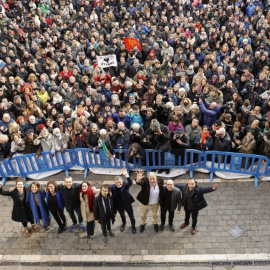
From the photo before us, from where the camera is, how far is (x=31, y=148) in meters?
9.21

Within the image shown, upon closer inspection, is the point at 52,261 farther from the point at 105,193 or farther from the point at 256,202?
the point at 256,202

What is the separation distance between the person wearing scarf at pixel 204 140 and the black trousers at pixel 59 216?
4.18 metres

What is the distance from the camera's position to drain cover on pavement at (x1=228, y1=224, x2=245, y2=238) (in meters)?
7.44

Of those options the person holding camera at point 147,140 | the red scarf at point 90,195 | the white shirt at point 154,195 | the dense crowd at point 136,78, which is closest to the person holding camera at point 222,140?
the dense crowd at point 136,78

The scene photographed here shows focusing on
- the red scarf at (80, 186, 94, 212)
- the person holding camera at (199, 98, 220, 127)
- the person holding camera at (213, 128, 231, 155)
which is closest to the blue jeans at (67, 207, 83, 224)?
the red scarf at (80, 186, 94, 212)

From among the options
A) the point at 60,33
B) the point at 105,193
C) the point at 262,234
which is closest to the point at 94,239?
the point at 105,193

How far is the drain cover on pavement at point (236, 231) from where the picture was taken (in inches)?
293

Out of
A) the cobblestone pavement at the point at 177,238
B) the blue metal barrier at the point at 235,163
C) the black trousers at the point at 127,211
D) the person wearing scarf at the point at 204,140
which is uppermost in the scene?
the person wearing scarf at the point at 204,140

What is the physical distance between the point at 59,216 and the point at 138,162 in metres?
2.79

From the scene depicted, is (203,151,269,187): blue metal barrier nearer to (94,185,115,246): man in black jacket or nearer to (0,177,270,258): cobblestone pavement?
(0,177,270,258): cobblestone pavement

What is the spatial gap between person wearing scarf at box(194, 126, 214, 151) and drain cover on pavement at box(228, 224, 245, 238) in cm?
225

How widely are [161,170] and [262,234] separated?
3.26 metres

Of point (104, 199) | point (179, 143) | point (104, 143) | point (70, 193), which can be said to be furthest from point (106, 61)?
point (104, 199)

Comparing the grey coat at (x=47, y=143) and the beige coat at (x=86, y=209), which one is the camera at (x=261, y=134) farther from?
the grey coat at (x=47, y=143)
